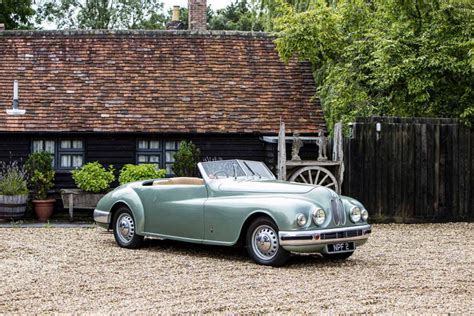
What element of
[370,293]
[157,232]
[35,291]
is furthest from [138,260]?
[370,293]

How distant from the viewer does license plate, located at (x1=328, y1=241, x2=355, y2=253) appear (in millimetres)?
10938

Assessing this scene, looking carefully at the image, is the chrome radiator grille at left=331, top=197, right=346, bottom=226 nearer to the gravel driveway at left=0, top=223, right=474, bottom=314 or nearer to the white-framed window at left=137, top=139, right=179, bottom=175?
the gravel driveway at left=0, top=223, right=474, bottom=314

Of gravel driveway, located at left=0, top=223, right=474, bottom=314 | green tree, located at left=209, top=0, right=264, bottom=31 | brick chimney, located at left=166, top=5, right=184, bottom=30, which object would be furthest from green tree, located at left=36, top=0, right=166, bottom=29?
gravel driveway, located at left=0, top=223, right=474, bottom=314

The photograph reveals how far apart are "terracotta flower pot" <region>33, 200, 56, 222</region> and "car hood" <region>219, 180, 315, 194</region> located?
7138 mm

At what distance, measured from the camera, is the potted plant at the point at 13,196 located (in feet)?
55.7

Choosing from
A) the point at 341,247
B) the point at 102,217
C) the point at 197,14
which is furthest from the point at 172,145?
the point at 341,247

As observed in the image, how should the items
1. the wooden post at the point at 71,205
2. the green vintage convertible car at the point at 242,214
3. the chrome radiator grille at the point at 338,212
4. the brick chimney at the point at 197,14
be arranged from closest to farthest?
the green vintage convertible car at the point at 242,214, the chrome radiator grille at the point at 338,212, the wooden post at the point at 71,205, the brick chimney at the point at 197,14

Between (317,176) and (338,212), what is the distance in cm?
575

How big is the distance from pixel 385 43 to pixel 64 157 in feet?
25.7

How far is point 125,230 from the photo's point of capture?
42.0 feet

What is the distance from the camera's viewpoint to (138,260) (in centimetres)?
1138

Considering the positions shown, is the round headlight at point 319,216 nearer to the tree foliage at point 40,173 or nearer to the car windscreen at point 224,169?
the car windscreen at point 224,169

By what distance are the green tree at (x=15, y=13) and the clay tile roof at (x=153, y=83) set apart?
11219 millimetres

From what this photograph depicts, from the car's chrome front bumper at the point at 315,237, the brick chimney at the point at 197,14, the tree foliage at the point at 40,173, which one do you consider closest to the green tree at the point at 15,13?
the brick chimney at the point at 197,14
